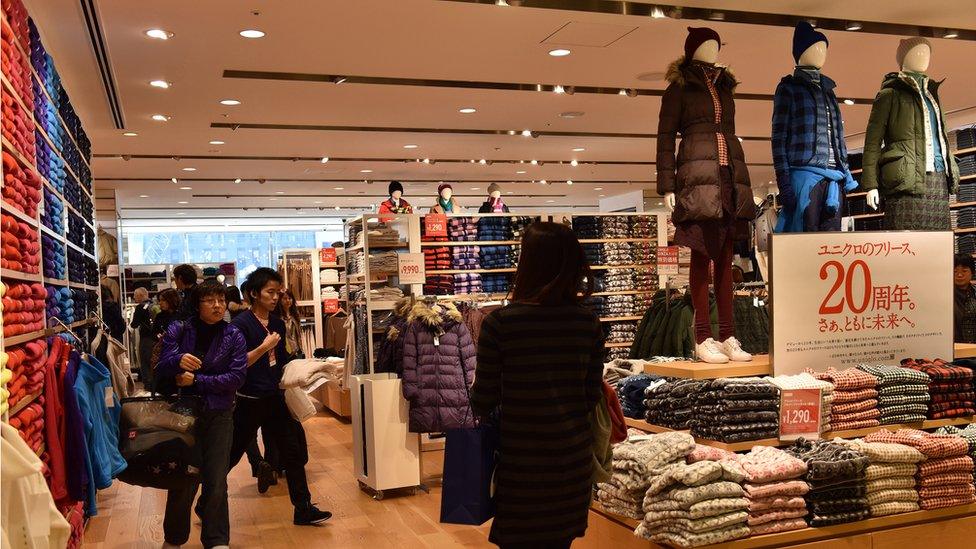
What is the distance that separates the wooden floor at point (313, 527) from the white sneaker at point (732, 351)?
1982 mm

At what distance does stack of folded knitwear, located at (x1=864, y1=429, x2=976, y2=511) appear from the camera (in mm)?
3521

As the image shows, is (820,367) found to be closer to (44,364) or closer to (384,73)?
(44,364)

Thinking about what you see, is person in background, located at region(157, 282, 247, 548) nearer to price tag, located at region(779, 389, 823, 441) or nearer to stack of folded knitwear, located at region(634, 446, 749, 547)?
stack of folded knitwear, located at region(634, 446, 749, 547)

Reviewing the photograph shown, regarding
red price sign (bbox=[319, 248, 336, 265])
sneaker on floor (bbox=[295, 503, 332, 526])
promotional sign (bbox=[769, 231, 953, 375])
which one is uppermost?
red price sign (bbox=[319, 248, 336, 265])

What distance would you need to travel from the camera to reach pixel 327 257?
12.1m

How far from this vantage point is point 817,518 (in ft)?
10.8

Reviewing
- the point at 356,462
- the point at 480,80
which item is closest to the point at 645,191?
the point at 480,80

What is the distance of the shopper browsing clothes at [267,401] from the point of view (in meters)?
5.36

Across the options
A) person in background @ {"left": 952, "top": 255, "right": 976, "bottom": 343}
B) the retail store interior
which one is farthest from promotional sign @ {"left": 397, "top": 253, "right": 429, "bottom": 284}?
person in background @ {"left": 952, "top": 255, "right": 976, "bottom": 343}

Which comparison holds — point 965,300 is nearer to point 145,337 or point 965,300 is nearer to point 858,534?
point 858,534

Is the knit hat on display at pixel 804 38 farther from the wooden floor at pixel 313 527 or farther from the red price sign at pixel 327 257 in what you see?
the red price sign at pixel 327 257

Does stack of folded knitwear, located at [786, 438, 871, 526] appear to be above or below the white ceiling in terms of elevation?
below

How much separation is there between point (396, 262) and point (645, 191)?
11369 millimetres

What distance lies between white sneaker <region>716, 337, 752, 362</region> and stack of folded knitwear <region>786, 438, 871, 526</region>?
0.56 m
